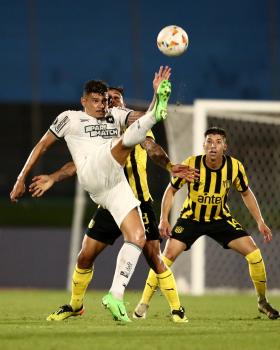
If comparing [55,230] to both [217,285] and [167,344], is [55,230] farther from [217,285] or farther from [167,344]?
[167,344]

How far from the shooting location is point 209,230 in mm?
8477

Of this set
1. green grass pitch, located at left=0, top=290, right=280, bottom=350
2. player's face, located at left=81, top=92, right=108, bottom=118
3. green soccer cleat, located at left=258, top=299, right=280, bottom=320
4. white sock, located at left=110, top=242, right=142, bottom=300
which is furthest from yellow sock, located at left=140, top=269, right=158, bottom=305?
player's face, located at left=81, top=92, right=108, bottom=118

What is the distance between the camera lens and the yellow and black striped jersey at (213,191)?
851cm

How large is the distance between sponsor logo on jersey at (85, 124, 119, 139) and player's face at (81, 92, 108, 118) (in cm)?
10

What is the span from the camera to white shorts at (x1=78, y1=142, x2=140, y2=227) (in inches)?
272

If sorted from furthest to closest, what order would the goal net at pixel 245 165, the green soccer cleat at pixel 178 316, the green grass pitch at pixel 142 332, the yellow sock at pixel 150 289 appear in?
the goal net at pixel 245 165 → the yellow sock at pixel 150 289 → the green soccer cleat at pixel 178 316 → the green grass pitch at pixel 142 332

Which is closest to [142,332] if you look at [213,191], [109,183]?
[109,183]

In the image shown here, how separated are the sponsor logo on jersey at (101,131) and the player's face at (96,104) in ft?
0.31

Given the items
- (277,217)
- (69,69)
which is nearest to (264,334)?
(277,217)

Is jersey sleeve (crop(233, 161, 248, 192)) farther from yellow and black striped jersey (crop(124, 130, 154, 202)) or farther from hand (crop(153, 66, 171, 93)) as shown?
hand (crop(153, 66, 171, 93))

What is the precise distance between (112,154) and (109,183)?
8.5 inches

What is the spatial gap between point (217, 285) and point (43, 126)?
297 inches

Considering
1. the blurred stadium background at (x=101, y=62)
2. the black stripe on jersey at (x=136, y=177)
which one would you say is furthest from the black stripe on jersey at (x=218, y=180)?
the blurred stadium background at (x=101, y=62)

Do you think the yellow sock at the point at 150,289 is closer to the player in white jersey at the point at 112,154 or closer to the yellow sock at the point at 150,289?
the yellow sock at the point at 150,289
